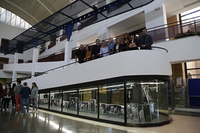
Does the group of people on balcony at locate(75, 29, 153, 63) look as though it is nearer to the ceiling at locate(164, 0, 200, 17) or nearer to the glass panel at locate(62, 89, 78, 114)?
the glass panel at locate(62, 89, 78, 114)

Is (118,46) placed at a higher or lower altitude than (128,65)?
higher

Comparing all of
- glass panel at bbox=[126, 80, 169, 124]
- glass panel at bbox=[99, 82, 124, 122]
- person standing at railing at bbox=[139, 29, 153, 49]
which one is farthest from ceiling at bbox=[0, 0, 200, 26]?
glass panel at bbox=[126, 80, 169, 124]

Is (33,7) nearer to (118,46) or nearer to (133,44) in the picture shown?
(118,46)

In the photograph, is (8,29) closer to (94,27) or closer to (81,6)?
(94,27)

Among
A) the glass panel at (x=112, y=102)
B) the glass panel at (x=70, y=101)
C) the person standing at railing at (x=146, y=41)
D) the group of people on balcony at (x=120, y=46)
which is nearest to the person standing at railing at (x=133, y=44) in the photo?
the group of people on balcony at (x=120, y=46)

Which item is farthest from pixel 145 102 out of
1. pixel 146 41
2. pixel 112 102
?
pixel 146 41

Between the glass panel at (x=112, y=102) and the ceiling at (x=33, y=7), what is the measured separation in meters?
19.1

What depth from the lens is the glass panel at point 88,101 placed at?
7.02 meters

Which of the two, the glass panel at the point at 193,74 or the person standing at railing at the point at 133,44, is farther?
the glass panel at the point at 193,74

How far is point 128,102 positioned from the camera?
579cm

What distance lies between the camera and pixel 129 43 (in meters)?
6.73

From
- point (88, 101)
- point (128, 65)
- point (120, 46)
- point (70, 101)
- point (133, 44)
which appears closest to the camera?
point (128, 65)

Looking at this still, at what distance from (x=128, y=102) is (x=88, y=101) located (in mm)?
2389

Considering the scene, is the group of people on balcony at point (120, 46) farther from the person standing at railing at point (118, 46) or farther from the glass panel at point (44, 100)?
the glass panel at point (44, 100)
